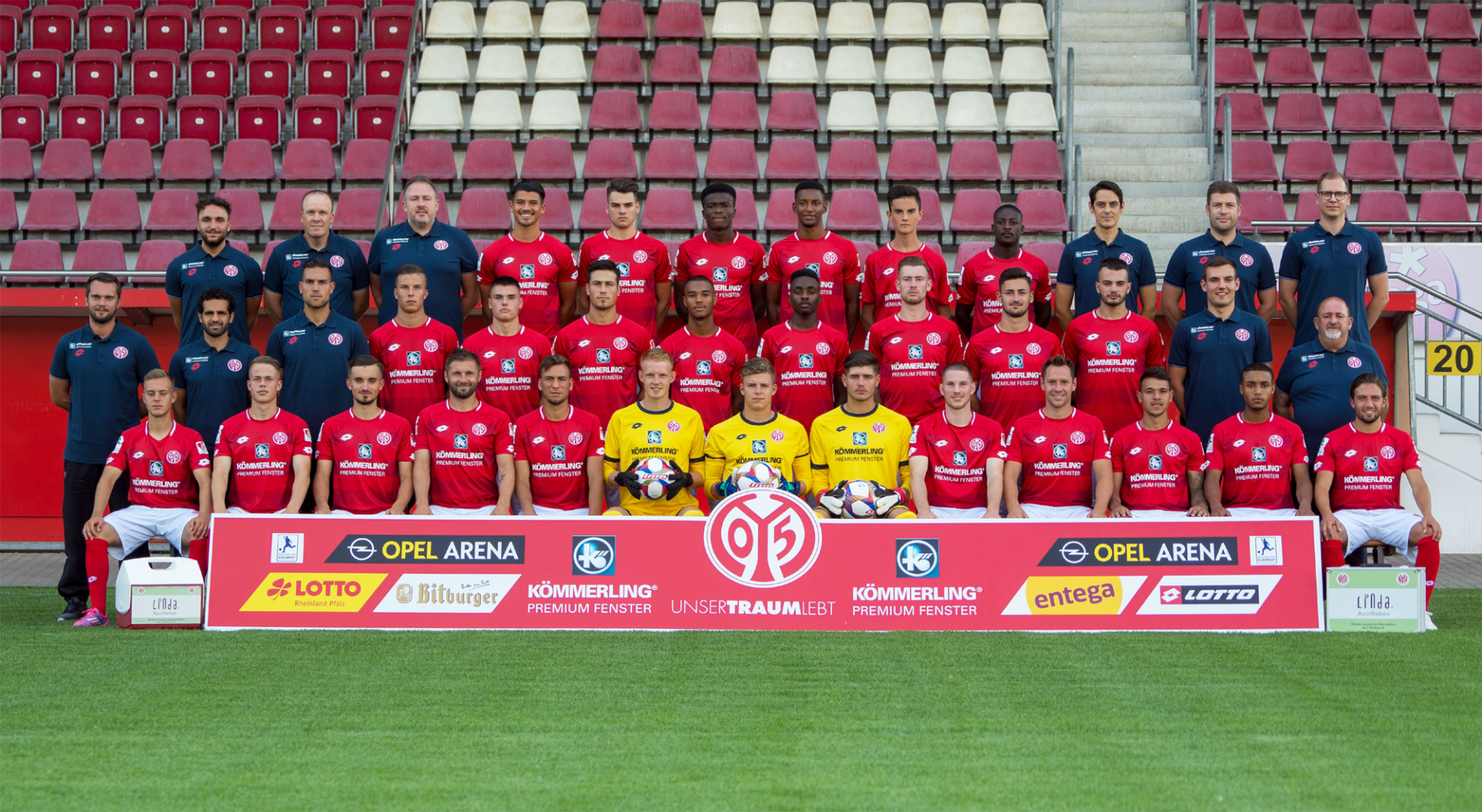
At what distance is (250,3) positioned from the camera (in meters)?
15.9

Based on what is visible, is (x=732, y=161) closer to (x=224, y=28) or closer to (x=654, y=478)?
(x=654, y=478)

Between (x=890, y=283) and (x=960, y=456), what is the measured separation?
1.46 metres

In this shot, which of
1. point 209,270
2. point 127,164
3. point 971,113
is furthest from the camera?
point 971,113

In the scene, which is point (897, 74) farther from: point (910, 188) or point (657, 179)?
point (910, 188)

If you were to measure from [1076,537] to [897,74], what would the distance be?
28.9 feet

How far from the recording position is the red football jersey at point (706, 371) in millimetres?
7895

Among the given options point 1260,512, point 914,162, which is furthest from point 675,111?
point 1260,512

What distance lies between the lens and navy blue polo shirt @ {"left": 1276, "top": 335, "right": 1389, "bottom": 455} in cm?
746

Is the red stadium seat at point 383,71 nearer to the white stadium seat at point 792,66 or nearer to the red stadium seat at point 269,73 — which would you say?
the red stadium seat at point 269,73

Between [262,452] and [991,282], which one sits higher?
[991,282]

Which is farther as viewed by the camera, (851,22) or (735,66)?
(851,22)

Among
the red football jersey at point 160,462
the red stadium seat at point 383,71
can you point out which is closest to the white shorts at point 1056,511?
the red football jersey at point 160,462

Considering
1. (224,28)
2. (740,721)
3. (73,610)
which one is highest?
(224,28)

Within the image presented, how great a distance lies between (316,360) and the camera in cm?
775
